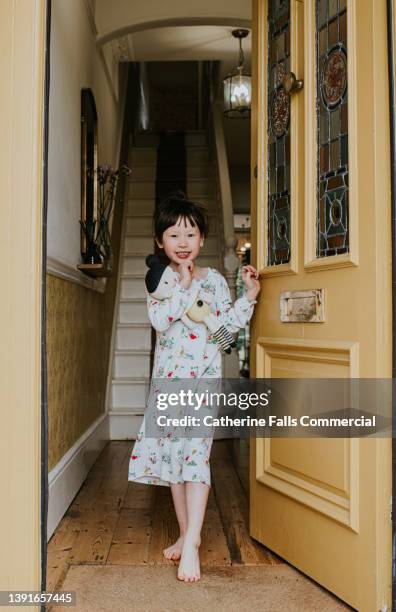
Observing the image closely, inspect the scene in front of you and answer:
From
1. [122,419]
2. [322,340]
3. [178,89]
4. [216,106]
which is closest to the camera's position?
[322,340]

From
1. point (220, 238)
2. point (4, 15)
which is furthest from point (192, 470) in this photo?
point (220, 238)

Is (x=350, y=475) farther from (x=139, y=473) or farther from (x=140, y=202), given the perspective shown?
(x=140, y=202)

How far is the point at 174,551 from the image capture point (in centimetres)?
217

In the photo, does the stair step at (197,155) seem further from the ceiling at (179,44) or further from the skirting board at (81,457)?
the skirting board at (81,457)

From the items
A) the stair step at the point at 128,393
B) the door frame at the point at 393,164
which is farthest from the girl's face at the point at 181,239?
the stair step at the point at 128,393

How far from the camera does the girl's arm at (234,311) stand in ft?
7.48

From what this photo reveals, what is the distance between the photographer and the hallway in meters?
1.83

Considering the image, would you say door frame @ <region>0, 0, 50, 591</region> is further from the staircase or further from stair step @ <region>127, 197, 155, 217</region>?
stair step @ <region>127, 197, 155, 217</region>

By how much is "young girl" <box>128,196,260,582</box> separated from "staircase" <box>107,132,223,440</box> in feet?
6.96

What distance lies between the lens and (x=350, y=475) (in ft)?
5.84

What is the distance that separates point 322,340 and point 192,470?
67 centimetres

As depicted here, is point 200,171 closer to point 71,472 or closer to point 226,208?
point 226,208

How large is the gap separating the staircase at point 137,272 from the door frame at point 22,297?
8.88 feet

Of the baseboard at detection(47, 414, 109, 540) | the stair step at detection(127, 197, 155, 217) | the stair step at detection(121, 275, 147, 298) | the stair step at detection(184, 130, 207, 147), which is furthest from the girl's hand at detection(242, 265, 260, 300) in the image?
the stair step at detection(184, 130, 207, 147)
